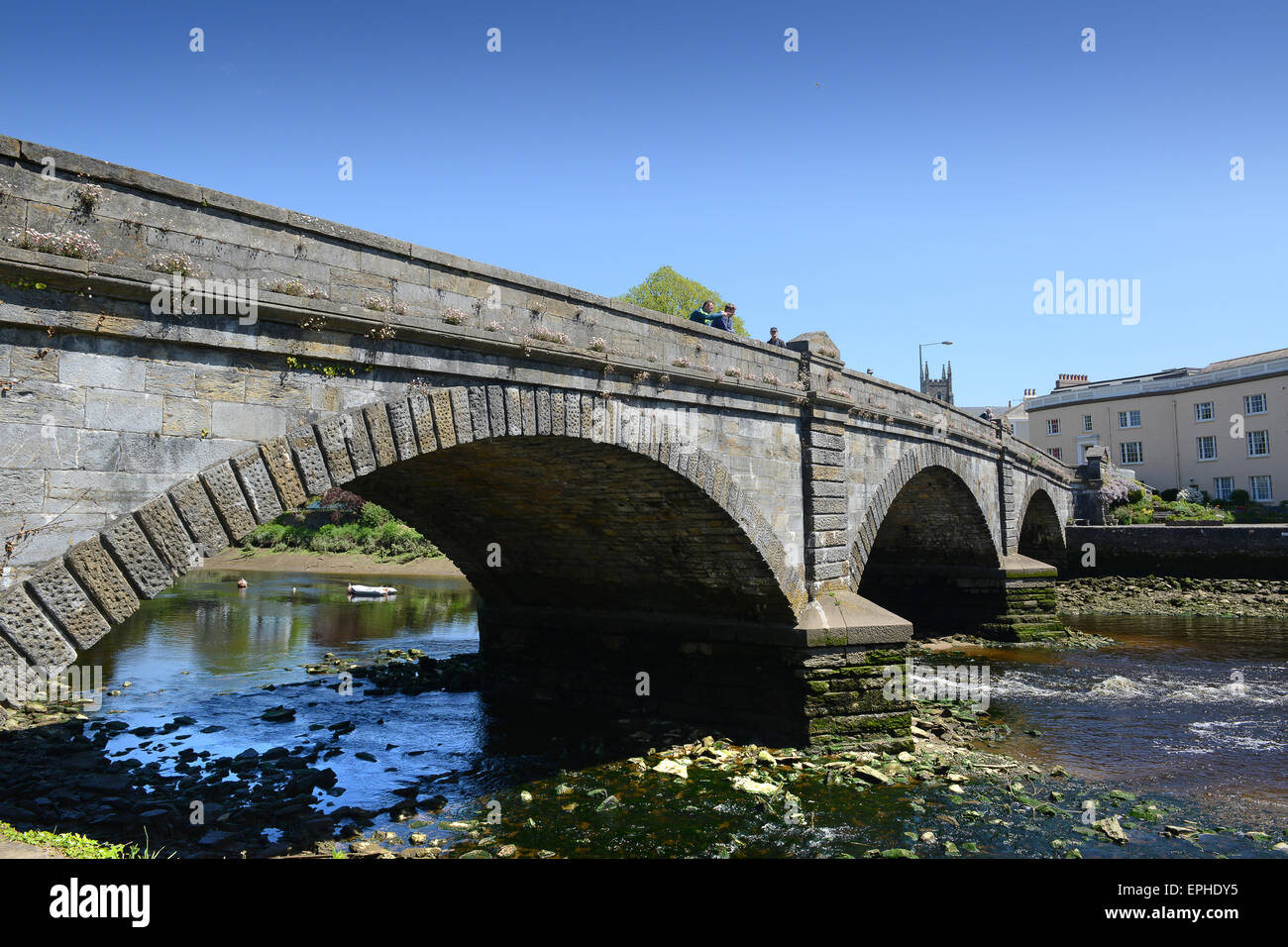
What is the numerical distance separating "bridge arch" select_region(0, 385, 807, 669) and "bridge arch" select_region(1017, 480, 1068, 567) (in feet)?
81.5

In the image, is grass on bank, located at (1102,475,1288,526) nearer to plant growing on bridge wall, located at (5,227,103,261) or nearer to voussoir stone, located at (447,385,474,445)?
voussoir stone, located at (447,385,474,445)

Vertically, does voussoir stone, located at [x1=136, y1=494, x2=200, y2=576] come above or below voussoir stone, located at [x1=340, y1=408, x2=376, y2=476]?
below

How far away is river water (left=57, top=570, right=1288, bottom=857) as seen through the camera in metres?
10.1

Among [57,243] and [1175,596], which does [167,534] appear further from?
[1175,596]

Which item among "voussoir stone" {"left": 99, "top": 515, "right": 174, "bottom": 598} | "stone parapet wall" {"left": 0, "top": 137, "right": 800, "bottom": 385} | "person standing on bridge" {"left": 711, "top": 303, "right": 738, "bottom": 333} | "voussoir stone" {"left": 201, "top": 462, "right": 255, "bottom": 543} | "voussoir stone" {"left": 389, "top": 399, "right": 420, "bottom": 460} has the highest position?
"person standing on bridge" {"left": 711, "top": 303, "right": 738, "bottom": 333}

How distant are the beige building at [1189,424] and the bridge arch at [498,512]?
40938mm

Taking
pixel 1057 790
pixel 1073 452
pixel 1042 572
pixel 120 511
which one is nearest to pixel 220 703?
pixel 120 511

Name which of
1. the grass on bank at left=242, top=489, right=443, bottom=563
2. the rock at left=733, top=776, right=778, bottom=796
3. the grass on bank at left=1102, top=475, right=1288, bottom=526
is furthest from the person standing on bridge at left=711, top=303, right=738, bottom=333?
the grass on bank at left=242, top=489, right=443, bottom=563

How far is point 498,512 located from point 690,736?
16.7ft

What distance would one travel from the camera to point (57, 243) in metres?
6.14

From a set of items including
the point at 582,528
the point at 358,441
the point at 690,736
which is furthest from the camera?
the point at 582,528

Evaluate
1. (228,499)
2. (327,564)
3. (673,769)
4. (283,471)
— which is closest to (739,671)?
(673,769)
